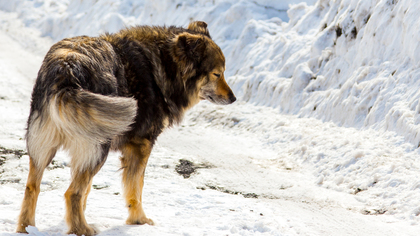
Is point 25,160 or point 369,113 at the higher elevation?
point 369,113

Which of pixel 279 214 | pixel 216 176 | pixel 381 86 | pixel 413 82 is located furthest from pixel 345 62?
pixel 279 214

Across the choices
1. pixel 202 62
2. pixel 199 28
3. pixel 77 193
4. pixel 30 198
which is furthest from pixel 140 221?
pixel 199 28

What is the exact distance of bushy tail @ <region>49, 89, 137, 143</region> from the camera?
2822 millimetres

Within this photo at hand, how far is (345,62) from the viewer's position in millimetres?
8164

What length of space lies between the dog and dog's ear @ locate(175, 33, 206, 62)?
0.01 m

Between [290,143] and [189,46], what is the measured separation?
11.2 ft

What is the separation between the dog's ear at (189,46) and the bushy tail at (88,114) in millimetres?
1483

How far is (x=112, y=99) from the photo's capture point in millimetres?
2906

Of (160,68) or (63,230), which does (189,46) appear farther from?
(63,230)

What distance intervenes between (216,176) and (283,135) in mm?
2063

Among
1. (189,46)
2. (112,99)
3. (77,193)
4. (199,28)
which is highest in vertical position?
(199,28)

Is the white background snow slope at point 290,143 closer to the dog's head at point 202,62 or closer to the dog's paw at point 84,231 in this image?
the dog's paw at point 84,231

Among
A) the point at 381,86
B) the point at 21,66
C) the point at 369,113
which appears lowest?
the point at 21,66

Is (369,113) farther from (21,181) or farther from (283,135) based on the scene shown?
(21,181)
